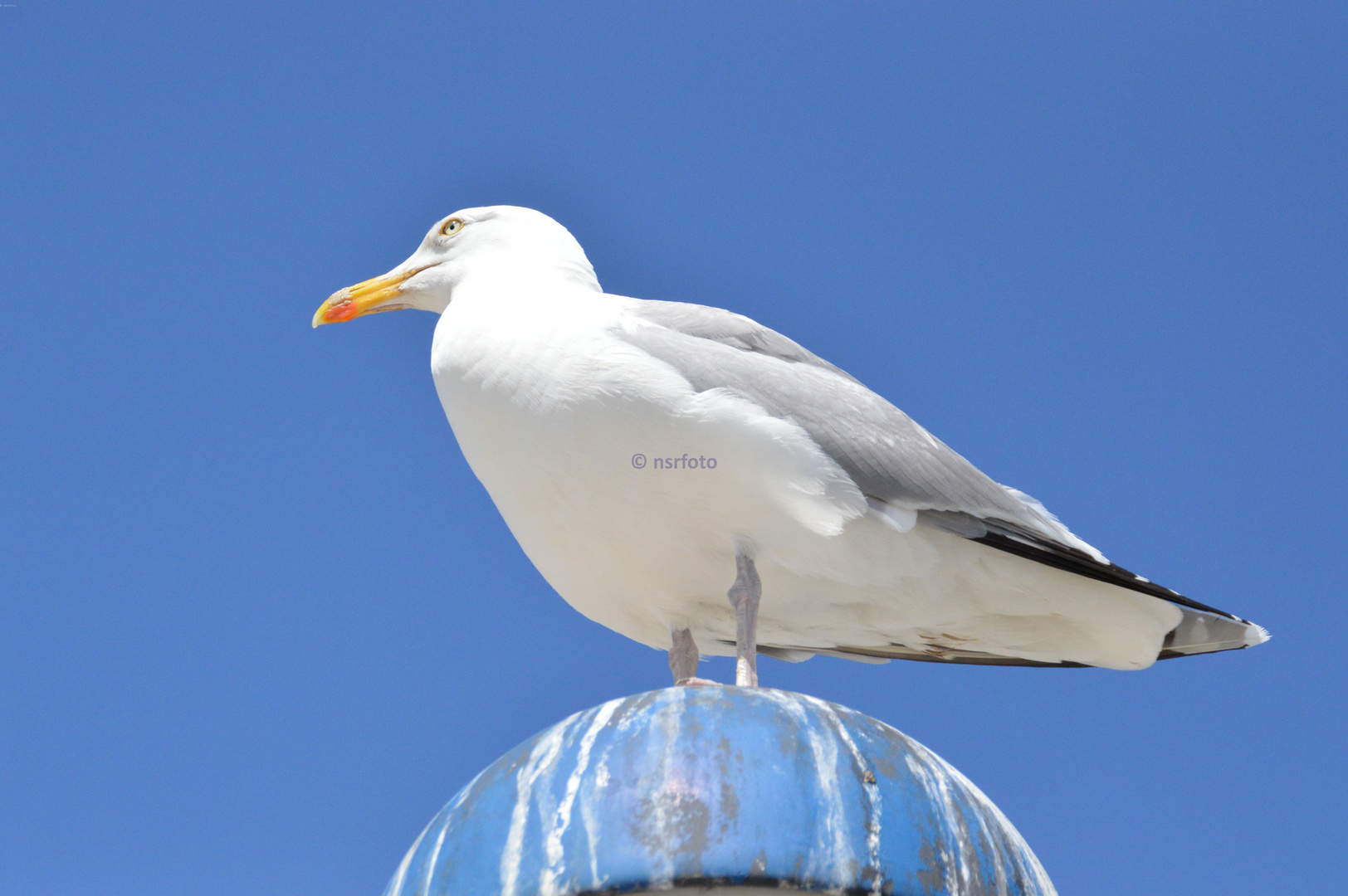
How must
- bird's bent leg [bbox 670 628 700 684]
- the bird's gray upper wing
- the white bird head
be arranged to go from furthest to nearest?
the white bird head, bird's bent leg [bbox 670 628 700 684], the bird's gray upper wing

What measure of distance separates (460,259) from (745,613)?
2169mm

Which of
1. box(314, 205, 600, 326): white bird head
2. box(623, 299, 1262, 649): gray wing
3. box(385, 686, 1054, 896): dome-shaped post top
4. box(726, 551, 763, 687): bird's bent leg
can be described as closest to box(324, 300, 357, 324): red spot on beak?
box(314, 205, 600, 326): white bird head

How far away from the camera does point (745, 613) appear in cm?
459

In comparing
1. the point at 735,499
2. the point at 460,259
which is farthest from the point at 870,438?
the point at 460,259

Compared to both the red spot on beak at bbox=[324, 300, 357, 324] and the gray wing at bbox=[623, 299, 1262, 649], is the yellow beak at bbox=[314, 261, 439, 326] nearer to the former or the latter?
the red spot on beak at bbox=[324, 300, 357, 324]

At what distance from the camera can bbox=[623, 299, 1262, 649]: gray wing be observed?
4785 millimetres

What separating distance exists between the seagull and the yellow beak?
0.39 feet

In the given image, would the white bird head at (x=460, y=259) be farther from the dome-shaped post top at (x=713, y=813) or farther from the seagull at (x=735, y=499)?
the dome-shaped post top at (x=713, y=813)

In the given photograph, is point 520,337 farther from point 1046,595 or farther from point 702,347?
point 1046,595

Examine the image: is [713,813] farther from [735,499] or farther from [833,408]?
[833,408]

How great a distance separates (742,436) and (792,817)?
5.63ft

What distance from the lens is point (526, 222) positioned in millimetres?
5785

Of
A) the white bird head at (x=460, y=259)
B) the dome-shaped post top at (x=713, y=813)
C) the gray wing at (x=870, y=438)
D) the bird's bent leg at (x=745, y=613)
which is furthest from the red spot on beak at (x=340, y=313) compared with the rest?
the dome-shaped post top at (x=713, y=813)

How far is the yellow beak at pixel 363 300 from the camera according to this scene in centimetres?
578
